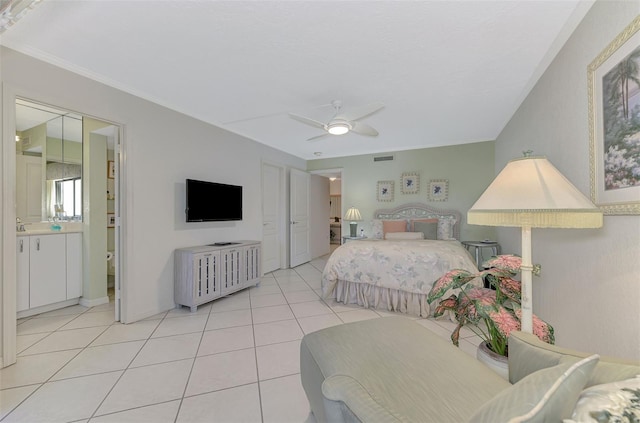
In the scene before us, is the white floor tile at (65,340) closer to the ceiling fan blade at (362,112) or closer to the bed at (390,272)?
the bed at (390,272)

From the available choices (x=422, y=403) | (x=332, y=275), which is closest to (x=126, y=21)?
(x=422, y=403)

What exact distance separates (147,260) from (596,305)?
3.83m

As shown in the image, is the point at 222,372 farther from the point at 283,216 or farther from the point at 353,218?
the point at 353,218

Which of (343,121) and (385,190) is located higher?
(343,121)

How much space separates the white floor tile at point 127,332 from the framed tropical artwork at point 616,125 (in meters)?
3.58

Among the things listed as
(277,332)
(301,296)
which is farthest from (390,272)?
(277,332)

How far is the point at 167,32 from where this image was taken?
72.3 inches

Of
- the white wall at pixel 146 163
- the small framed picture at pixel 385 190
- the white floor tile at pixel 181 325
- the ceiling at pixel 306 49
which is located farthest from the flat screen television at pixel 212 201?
the small framed picture at pixel 385 190

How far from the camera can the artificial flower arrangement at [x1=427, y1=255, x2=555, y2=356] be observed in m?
1.32

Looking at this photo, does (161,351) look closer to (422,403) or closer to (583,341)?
(422,403)

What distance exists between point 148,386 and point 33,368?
1016 millimetres

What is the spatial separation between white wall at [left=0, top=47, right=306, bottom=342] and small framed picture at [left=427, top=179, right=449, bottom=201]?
156 inches

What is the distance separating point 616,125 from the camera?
3.94ft

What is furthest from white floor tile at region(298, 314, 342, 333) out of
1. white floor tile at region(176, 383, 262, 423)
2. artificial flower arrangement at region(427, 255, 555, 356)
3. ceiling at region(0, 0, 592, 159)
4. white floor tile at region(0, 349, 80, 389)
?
ceiling at region(0, 0, 592, 159)
